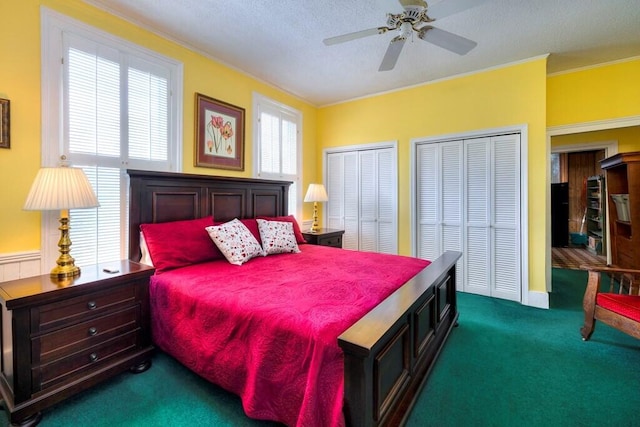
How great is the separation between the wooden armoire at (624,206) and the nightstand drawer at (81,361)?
4591 millimetres

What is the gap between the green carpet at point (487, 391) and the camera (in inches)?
62.6

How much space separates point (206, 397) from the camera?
1755mm

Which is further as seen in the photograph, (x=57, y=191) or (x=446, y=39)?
(x=446, y=39)

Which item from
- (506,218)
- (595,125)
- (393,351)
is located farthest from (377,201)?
(393,351)

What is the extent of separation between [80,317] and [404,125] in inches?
158

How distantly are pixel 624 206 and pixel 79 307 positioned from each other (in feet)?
16.7

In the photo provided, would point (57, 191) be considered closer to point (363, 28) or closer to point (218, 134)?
point (218, 134)

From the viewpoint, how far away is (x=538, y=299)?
3.23 meters

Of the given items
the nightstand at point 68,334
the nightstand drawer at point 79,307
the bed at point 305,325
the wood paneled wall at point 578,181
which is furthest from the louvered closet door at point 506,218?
the wood paneled wall at point 578,181

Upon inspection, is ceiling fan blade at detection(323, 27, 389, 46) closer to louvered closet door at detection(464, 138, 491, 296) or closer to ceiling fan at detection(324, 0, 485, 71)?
ceiling fan at detection(324, 0, 485, 71)

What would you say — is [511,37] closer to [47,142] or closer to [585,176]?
[47,142]

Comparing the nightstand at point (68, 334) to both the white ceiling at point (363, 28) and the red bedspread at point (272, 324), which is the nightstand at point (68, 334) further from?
the white ceiling at point (363, 28)

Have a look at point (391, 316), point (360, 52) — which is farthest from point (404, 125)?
point (391, 316)

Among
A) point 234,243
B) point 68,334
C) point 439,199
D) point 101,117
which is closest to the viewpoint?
point 68,334
